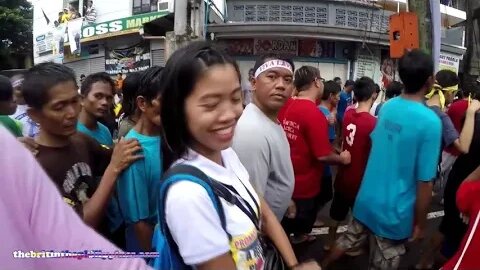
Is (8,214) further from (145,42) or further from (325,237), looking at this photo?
(145,42)

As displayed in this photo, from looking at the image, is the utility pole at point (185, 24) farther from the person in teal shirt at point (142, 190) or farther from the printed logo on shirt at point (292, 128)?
the person in teal shirt at point (142, 190)

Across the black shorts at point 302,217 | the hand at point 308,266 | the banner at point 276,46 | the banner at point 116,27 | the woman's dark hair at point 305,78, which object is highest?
the banner at point 116,27

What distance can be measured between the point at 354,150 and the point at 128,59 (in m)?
13.6

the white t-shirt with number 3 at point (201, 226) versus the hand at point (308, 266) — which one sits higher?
the white t-shirt with number 3 at point (201, 226)

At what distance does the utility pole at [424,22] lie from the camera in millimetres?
4680

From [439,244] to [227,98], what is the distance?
3.08m

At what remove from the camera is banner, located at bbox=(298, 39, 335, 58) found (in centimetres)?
1308

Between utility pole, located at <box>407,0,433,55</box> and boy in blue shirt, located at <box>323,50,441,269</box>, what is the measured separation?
93.0 inches

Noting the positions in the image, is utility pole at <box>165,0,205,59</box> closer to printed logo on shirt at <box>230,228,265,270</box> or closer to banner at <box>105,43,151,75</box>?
printed logo on shirt at <box>230,228,265,270</box>

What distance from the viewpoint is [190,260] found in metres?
1.07

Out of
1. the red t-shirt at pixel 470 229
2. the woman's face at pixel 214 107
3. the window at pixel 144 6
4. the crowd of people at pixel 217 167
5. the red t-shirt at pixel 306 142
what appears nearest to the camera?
the crowd of people at pixel 217 167

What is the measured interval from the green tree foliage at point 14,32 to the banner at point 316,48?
17.7 meters

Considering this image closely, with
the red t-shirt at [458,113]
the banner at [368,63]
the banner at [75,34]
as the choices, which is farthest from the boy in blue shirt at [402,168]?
the banner at [75,34]

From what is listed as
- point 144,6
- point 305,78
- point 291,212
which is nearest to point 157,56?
point 144,6
